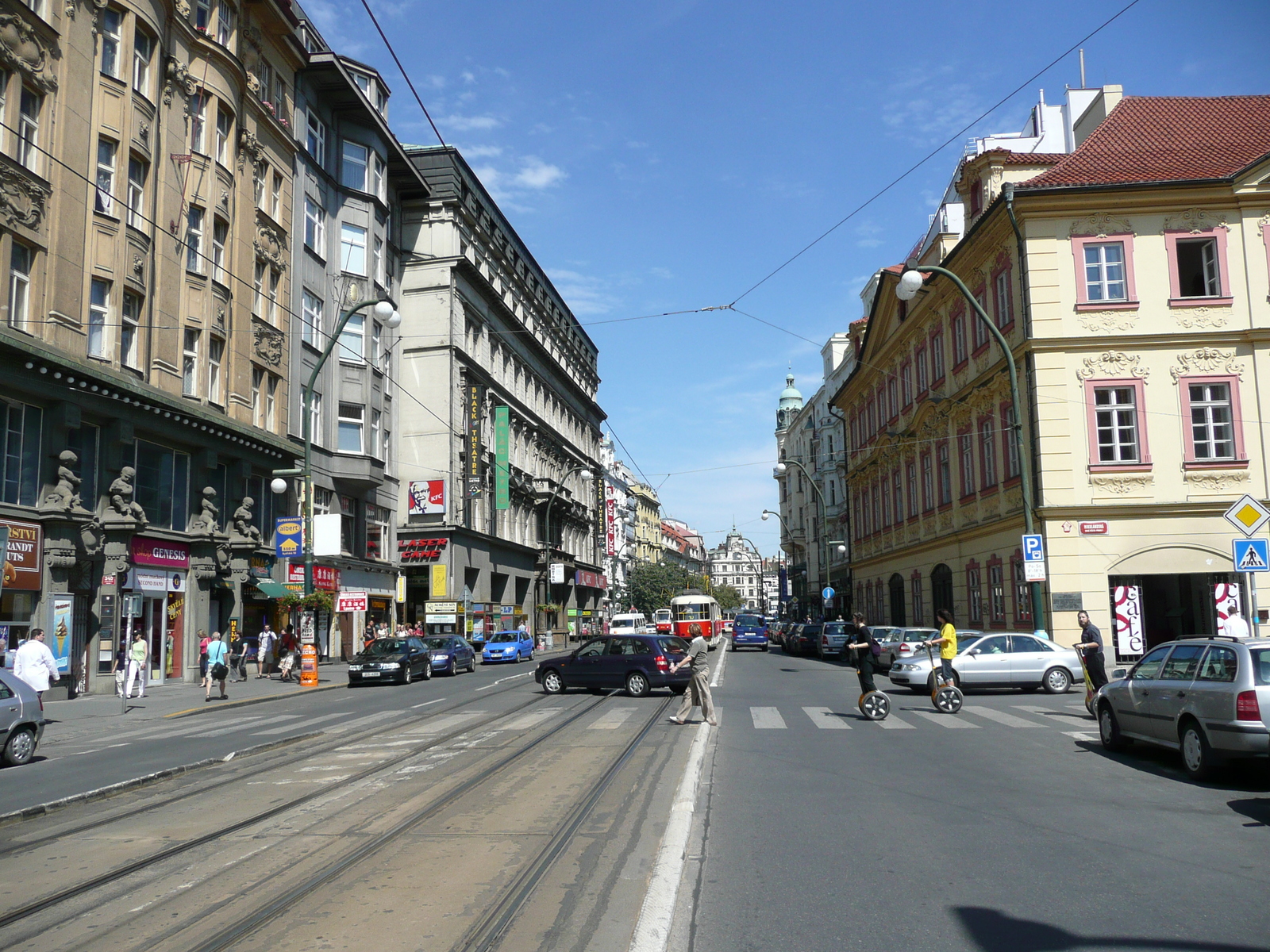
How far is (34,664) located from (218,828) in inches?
448

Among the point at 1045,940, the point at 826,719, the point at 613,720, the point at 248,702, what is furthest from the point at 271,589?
the point at 1045,940

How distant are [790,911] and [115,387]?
24.7 meters

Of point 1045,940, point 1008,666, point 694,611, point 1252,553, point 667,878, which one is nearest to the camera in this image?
point 1045,940

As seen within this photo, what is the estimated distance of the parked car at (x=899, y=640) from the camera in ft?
93.9

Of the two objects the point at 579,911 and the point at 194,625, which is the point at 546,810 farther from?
the point at 194,625

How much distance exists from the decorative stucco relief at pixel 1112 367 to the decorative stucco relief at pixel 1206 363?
0.81 metres

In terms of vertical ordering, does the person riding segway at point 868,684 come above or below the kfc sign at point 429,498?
below

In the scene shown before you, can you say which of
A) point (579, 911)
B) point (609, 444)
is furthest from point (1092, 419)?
point (609, 444)

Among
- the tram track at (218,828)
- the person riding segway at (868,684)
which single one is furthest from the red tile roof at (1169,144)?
the tram track at (218,828)

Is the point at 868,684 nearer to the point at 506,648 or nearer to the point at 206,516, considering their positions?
the point at 206,516

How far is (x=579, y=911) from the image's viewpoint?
6.30 m

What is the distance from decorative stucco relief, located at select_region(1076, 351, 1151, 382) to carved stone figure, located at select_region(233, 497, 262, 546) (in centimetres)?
2526

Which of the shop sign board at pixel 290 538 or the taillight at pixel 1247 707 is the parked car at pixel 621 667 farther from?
the taillight at pixel 1247 707

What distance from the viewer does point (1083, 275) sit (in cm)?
2947
